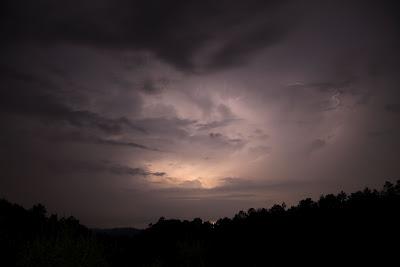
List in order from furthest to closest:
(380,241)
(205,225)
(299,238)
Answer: (205,225) < (299,238) < (380,241)

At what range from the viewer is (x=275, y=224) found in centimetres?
5716

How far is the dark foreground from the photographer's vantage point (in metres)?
31.5

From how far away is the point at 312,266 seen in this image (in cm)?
3909

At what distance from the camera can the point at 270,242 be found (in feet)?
167

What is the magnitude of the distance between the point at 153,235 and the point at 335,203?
38420 millimetres

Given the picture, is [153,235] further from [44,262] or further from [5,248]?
[44,262]

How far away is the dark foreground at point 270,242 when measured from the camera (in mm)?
31469

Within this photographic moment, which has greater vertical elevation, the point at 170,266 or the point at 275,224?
the point at 275,224

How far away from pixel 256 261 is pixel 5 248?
90.6 ft

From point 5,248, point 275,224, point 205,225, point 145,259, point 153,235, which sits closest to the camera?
point 5,248

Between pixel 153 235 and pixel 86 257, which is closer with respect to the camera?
pixel 86 257

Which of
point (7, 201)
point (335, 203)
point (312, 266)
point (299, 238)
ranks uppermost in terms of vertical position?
point (7, 201)

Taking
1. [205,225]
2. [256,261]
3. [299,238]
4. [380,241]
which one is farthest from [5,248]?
[205,225]

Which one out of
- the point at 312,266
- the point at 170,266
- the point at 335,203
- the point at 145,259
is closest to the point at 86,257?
the point at 170,266
